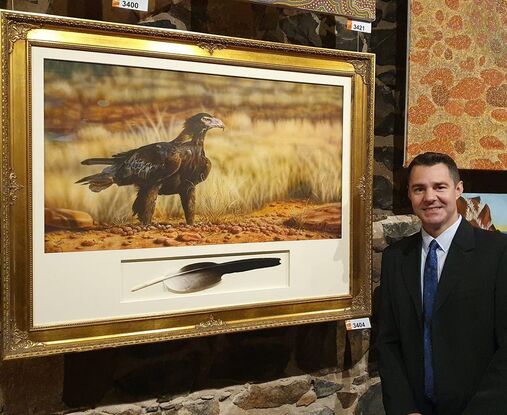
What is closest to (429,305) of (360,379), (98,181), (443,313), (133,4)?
(443,313)

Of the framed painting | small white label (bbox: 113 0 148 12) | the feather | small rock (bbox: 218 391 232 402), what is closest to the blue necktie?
the framed painting

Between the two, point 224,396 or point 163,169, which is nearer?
point 163,169

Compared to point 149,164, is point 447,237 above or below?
below

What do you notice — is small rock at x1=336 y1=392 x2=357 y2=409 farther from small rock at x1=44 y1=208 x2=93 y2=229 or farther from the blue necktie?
small rock at x1=44 y1=208 x2=93 y2=229

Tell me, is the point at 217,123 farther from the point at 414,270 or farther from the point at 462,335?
the point at 462,335

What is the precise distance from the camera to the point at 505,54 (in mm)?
2139

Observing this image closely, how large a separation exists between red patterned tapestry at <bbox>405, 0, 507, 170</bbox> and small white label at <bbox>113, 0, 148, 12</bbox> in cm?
100

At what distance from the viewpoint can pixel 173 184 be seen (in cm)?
160

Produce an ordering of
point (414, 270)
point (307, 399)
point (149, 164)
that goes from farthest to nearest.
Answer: point (307, 399) → point (414, 270) → point (149, 164)

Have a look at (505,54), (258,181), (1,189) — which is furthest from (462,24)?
(1,189)

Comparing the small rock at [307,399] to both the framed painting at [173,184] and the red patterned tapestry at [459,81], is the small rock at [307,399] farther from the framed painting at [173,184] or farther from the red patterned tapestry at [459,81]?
the red patterned tapestry at [459,81]

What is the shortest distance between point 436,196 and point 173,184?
2.66 ft

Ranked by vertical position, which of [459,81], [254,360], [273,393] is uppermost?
[459,81]

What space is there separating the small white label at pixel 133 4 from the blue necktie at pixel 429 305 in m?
1.13
